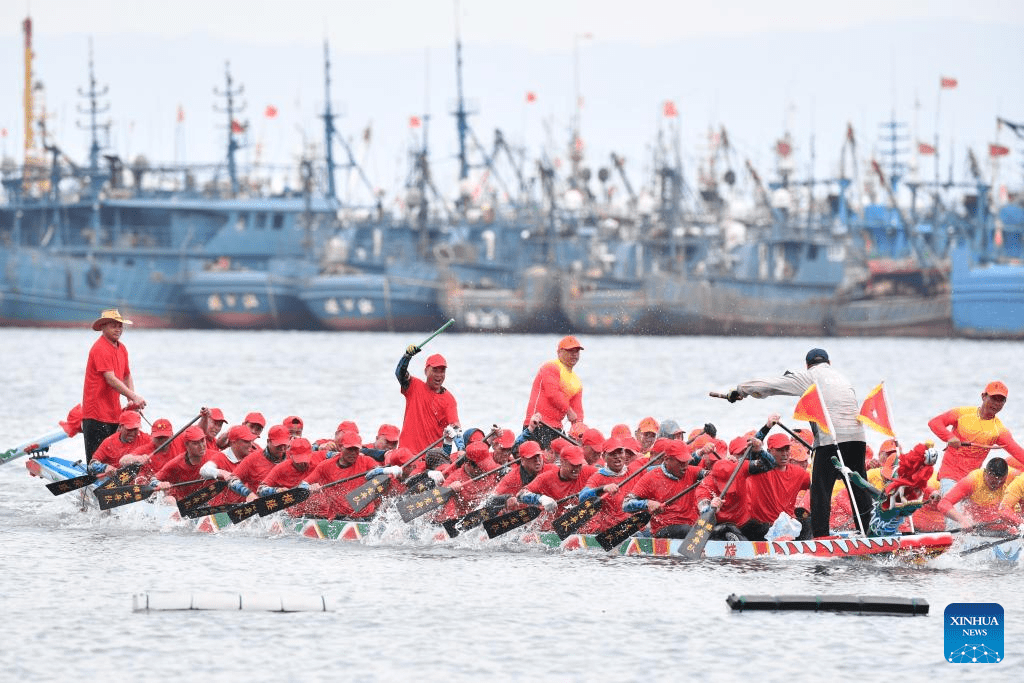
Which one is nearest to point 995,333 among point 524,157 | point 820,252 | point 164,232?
point 820,252

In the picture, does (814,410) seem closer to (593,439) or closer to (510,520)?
(593,439)

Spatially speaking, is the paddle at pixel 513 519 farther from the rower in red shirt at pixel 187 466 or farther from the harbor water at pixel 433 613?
the rower in red shirt at pixel 187 466

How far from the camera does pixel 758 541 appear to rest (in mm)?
21766

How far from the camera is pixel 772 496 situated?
72.0 feet

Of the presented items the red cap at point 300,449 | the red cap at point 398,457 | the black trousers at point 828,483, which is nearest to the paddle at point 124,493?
the red cap at point 300,449

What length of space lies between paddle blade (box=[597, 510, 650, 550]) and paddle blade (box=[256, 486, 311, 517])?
13.7 feet

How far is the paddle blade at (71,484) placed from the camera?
25.2m

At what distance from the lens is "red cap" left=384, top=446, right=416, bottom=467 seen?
23812mm

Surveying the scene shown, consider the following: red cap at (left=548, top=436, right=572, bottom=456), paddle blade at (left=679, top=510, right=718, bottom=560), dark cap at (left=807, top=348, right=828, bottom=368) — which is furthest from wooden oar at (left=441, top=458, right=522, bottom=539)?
dark cap at (left=807, top=348, right=828, bottom=368)

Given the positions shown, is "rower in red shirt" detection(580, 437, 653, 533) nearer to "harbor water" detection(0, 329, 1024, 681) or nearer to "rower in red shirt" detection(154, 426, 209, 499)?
"harbor water" detection(0, 329, 1024, 681)

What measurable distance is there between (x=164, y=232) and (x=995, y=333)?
56303 mm

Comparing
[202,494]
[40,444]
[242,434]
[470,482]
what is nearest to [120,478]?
[202,494]

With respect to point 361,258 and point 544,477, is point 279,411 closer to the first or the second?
point 544,477

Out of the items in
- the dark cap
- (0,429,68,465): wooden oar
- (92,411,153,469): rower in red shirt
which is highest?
the dark cap
